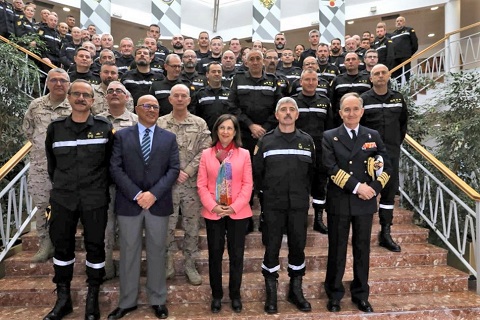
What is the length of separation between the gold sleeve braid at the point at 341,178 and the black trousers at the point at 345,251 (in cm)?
30

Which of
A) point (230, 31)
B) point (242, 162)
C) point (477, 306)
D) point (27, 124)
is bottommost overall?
point (477, 306)

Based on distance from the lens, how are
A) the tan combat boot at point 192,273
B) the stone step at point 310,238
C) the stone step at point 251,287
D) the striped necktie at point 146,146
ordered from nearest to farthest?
the striped necktie at point 146,146 < the stone step at point 251,287 < the tan combat boot at point 192,273 < the stone step at point 310,238

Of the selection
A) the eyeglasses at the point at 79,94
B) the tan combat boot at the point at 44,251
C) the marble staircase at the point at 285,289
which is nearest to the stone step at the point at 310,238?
the marble staircase at the point at 285,289

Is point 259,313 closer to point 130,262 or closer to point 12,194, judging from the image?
point 130,262

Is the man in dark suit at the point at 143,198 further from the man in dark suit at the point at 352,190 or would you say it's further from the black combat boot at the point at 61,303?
the man in dark suit at the point at 352,190

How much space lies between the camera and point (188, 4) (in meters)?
14.3

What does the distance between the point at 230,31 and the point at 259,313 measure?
1317cm

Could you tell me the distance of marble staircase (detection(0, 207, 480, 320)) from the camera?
336cm

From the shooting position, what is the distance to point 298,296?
3.38 metres

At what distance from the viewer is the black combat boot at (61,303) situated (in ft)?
10.2

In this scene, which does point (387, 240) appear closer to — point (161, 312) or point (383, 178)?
point (383, 178)

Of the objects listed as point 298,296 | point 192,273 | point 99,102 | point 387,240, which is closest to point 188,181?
point 192,273

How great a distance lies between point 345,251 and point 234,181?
1.16 meters

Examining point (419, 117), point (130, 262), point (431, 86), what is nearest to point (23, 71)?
point (130, 262)
